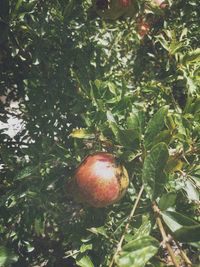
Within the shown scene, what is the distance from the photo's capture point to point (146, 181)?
3.93 ft

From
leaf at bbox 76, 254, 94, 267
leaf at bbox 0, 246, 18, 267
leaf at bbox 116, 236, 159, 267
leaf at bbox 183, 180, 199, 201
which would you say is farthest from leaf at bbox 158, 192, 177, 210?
leaf at bbox 0, 246, 18, 267

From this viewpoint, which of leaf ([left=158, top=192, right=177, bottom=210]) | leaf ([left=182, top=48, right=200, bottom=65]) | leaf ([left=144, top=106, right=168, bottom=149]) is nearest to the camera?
leaf ([left=158, top=192, right=177, bottom=210])

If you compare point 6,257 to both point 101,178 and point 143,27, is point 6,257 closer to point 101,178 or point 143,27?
point 101,178

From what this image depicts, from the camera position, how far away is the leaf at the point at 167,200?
1150mm

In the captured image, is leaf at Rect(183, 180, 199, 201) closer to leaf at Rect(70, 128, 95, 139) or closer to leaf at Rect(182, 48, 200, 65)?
leaf at Rect(70, 128, 95, 139)

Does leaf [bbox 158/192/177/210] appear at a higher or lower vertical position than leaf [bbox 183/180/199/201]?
higher

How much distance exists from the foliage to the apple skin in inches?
2.5

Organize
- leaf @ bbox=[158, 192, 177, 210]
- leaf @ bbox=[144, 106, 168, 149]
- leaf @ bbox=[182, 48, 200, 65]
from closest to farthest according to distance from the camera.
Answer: leaf @ bbox=[158, 192, 177, 210] → leaf @ bbox=[144, 106, 168, 149] → leaf @ bbox=[182, 48, 200, 65]

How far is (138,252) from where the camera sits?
1.05 metres

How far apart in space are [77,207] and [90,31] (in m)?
0.87

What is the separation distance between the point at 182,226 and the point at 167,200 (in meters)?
0.10

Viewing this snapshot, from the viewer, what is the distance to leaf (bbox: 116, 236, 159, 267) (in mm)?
1035

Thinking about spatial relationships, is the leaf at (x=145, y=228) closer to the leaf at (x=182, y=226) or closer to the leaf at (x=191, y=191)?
the leaf at (x=182, y=226)

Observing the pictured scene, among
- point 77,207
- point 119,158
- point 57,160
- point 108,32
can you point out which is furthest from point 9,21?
point 77,207
